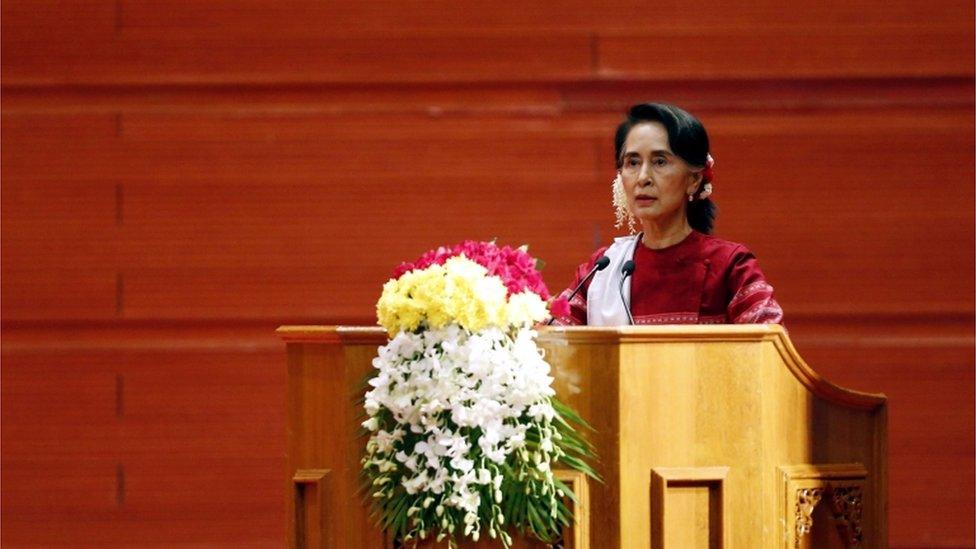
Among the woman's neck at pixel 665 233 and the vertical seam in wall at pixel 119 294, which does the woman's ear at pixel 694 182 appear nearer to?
the woman's neck at pixel 665 233

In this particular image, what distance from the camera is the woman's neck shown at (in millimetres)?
2449

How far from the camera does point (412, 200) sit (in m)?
3.60

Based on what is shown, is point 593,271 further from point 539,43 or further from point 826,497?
point 539,43

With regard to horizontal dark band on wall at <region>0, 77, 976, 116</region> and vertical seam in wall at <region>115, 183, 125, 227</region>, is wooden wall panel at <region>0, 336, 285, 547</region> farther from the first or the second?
horizontal dark band on wall at <region>0, 77, 976, 116</region>

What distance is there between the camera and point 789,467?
2.04 meters

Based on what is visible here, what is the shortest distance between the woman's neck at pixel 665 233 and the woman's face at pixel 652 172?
5cm

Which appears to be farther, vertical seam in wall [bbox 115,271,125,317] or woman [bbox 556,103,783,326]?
vertical seam in wall [bbox 115,271,125,317]

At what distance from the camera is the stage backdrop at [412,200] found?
358 centimetres

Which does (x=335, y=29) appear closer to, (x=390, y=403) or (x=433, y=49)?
(x=433, y=49)

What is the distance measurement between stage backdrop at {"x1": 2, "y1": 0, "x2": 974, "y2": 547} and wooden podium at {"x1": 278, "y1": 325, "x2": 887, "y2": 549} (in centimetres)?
157

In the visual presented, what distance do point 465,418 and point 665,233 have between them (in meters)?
0.79

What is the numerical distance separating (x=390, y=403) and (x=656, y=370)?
1.41 feet

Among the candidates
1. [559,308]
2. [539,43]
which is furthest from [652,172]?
[539,43]

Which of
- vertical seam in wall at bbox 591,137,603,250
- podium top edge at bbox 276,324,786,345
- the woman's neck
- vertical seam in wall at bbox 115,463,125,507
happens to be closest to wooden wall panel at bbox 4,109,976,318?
vertical seam in wall at bbox 591,137,603,250
